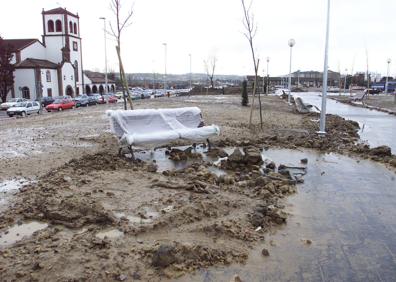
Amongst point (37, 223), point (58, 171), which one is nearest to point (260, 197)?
point (37, 223)

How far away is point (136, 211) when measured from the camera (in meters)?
5.95

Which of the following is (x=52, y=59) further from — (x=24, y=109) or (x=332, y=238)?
(x=332, y=238)

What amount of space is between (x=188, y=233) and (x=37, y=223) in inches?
78.2

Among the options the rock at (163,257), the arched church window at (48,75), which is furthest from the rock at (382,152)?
the arched church window at (48,75)

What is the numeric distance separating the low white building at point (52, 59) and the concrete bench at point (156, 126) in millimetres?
51912

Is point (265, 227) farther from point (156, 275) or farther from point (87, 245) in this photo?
point (87, 245)

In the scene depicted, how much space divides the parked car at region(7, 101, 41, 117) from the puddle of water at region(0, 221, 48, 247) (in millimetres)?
30778

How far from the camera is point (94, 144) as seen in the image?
39.7 feet

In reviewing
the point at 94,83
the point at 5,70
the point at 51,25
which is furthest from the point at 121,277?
the point at 94,83

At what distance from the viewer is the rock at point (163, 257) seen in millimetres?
4297

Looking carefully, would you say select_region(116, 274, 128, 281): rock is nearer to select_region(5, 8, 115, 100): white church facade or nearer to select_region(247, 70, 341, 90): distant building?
select_region(5, 8, 115, 100): white church facade

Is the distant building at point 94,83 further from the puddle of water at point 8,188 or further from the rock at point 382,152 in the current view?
the puddle of water at point 8,188

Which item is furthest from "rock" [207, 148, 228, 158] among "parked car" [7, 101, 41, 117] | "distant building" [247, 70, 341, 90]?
"distant building" [247, 70, 341, 90]

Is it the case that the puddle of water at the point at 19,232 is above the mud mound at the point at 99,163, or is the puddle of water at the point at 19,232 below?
below
